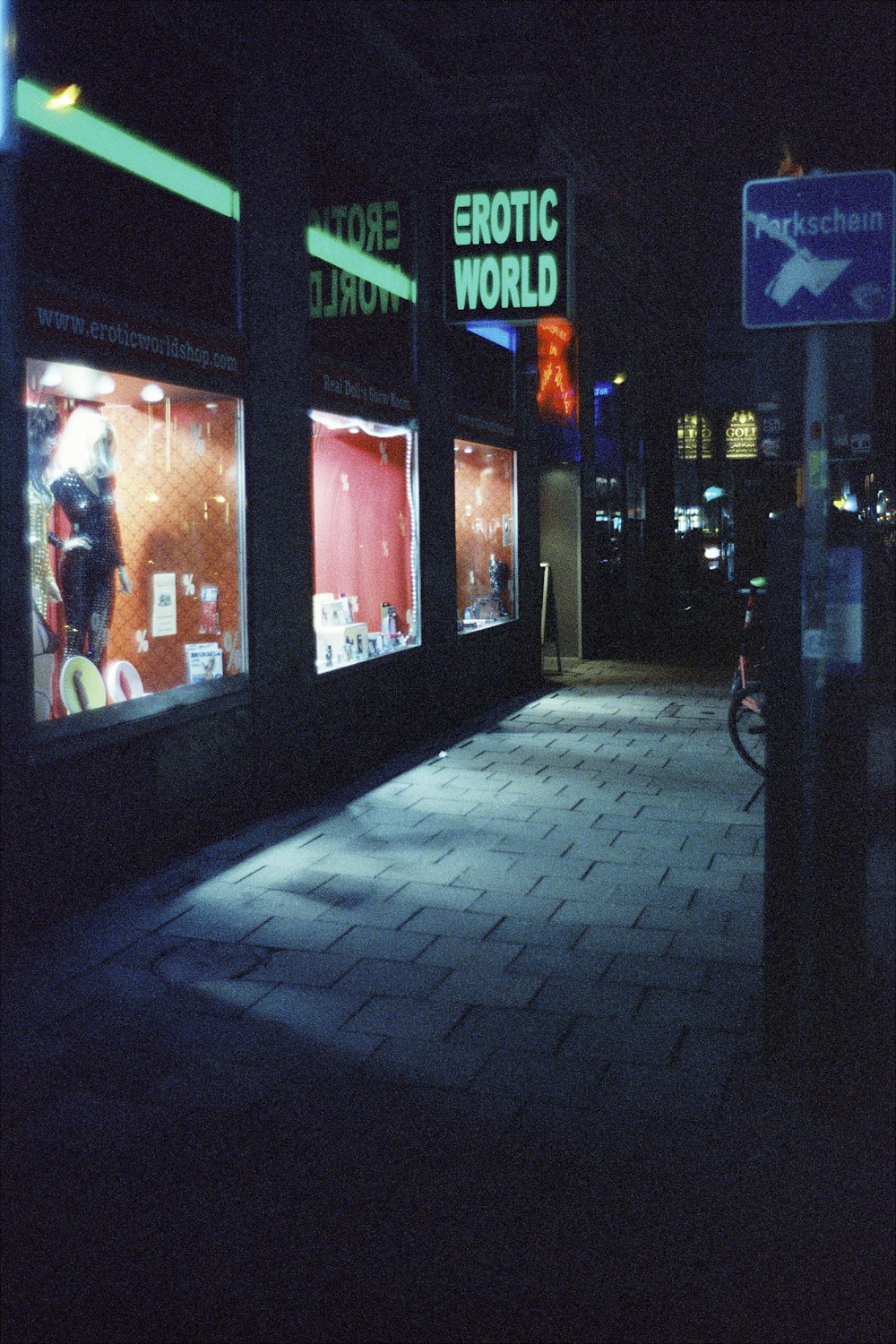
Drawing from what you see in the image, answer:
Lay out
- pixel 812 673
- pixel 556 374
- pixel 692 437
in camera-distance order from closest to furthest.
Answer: pixel 812 673, pixel 556 374, pixel 692 437

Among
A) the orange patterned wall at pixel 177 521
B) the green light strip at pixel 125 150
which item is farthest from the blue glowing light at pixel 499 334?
the orange patterned wall at pixel 177 521

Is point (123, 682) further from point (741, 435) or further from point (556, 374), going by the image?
point (741, 435)

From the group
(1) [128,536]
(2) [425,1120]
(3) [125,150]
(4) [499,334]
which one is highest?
(4) [499,334]

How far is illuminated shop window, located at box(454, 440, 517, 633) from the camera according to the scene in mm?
12461

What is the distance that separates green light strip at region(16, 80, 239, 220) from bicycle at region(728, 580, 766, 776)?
4889 mm

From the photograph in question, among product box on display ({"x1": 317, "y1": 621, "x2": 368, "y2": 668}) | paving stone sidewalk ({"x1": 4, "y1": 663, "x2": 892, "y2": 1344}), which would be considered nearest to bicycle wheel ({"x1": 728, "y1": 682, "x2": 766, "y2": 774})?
paving stone sidewalk ({"x1": 4, "y1": 663, "x2": 892, "y2": 1344})

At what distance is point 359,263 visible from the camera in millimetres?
9750

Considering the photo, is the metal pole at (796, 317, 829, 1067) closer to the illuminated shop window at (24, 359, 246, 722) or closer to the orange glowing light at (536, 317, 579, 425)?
the illuminated shop window at (24, 359, 246, 722)

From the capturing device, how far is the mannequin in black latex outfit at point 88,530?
6.62 metres

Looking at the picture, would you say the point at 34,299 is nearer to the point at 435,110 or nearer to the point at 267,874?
the point at 267,874

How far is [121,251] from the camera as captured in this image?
21.9 feet

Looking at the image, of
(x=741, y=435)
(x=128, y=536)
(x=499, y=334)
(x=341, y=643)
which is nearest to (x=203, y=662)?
(x=128, y=536)

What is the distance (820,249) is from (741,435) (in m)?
28.5

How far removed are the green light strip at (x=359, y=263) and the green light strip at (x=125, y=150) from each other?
1.19 meters
